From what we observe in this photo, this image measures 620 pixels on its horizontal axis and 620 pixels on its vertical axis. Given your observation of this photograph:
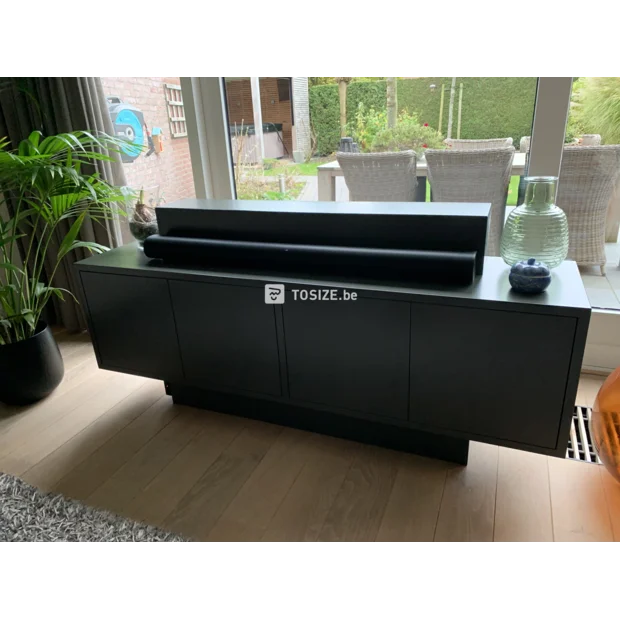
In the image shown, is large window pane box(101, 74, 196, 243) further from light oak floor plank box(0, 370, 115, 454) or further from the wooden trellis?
light oak floor plank box(0, 370, 115, 454)

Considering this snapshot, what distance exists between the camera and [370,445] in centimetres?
190

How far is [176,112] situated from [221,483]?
187 centimetres

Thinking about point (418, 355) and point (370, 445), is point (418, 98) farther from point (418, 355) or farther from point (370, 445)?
point (370, 445)

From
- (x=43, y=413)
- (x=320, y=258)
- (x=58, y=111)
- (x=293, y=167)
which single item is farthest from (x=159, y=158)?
(x=320, y=258)

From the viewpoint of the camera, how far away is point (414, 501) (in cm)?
162

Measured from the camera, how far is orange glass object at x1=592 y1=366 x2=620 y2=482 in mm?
1547

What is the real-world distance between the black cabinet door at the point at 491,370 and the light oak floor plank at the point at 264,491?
0.50m

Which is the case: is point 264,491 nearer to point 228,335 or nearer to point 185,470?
point 185,470

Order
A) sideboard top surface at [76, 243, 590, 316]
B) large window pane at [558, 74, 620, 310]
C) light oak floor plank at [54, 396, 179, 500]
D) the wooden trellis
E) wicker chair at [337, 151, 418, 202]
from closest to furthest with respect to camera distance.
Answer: sideboard top surface at [76, 243, 590, 316] < light oak floor plank at [54, 396, 179, 500] < large window pane at [558, 74, 620, 310] < wicker chair at [337, 151, 418, 202] < the wooden trellis

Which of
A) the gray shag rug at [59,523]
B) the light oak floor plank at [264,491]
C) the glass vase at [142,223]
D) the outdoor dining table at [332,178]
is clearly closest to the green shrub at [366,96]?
the outdoor dining table at [332,178]

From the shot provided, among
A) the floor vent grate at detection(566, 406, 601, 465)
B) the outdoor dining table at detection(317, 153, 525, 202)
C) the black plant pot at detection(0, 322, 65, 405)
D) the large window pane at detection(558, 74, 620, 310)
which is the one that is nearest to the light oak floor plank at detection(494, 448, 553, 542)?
the floor vent grate at detection(566, 406, 601, 465)

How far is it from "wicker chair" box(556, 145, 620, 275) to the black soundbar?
0.90m

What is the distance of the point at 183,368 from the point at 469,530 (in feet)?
3.77

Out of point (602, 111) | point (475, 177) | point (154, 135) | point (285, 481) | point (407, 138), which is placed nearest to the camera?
point (285, 481)
